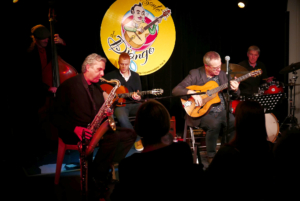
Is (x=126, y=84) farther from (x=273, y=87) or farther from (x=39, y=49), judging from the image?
(x=273, y=87)

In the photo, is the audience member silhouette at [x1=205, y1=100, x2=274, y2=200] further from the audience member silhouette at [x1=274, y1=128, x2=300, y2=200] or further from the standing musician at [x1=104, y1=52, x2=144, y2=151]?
the standing musician at [x1=104, y1=52, x2=144, y2=151]

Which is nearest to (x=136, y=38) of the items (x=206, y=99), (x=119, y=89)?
(x=119, y=89)

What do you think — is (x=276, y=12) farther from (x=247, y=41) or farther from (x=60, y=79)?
(x=60, y=79)

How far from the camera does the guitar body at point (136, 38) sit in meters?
5.15

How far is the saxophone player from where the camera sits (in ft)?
9.91

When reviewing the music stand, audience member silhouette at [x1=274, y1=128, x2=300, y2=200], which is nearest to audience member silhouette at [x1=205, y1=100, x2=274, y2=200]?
audience member silhouette at [x1=274, y1=128, x2=300, y2=200]

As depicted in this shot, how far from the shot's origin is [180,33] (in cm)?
557

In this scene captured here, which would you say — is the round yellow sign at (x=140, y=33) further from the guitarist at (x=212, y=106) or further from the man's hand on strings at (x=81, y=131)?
the man's hand on strings at (x=81, y=131)

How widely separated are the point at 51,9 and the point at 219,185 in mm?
3551

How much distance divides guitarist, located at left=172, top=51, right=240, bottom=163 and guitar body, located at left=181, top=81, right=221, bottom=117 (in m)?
0.07

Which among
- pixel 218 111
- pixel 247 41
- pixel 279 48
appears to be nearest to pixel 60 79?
pixel 218 111

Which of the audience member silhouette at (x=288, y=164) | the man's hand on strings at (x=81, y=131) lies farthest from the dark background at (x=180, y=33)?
the audience member silhouette at (x=288, y=164)

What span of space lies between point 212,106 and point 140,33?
2156mm

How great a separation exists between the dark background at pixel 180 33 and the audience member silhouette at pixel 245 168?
3.48m
